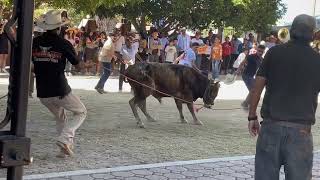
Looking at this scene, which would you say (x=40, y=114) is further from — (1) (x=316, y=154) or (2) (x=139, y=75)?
(1) (x=316, y=154)

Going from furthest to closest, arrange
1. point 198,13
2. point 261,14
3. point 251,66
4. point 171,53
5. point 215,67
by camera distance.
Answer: point 261,14
point 198,13
point 215,67
point 171,53
point 251,66

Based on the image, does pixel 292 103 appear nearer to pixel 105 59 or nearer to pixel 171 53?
pixel 105 59

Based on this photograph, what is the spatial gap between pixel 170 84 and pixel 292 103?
21.1 ft

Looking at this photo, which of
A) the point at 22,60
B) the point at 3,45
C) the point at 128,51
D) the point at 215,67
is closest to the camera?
the point at 22,60

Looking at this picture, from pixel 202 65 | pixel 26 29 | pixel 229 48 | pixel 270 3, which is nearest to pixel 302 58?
pixel 26 29

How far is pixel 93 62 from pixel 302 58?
17.2m

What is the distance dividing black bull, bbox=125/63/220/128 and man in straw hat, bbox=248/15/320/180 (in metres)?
6.14

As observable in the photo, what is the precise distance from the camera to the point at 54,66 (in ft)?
22.0

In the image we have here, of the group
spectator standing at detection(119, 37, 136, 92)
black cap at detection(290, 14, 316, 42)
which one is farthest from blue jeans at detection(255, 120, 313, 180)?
spectator standing at detection(119, 37, 136, 92)

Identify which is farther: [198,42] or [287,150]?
[198,42]

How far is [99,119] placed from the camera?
10508mm

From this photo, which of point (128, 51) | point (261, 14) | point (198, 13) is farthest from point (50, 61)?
point (261, 14)

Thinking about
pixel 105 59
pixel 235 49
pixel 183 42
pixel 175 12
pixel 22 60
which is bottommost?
pixel 235 49

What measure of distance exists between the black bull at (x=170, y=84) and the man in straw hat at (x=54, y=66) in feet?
11.4
